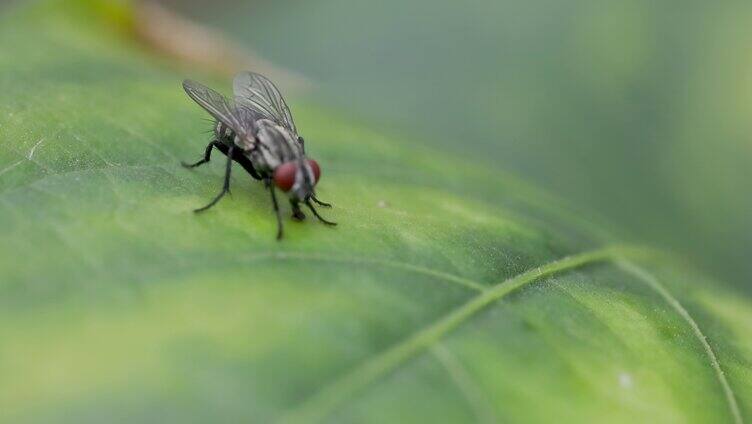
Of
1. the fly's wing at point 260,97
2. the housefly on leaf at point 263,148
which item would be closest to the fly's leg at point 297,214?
the housefly on leaf at point 263,148

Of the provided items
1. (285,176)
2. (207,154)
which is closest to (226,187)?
(285,176)

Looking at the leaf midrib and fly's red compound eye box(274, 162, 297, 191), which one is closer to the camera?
the leaf midrib

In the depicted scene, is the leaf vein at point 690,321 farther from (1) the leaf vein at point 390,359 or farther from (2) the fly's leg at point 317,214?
(2) the fly's leg at point 317,214

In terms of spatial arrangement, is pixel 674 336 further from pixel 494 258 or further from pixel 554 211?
pixel 554 211

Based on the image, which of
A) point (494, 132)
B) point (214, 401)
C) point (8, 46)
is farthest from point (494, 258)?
point (494, 132)

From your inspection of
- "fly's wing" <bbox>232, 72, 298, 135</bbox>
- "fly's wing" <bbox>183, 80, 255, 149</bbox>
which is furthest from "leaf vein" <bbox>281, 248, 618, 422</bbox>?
"fly's wing" <bbox>232, 72, 298, 135</bbox>

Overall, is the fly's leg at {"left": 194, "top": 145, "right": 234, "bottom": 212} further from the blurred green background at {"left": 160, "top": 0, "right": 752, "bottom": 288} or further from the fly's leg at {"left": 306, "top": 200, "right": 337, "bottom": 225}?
the blurred green background at {"left": 160, "top": 0, "right": 752, "bottom": 288}
